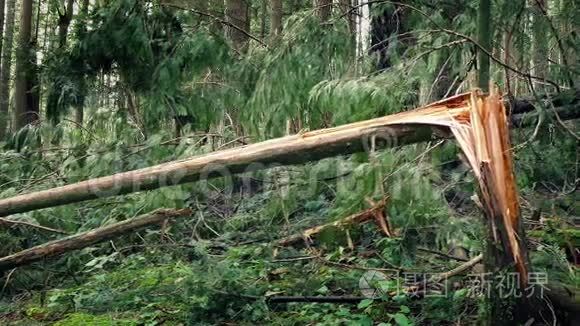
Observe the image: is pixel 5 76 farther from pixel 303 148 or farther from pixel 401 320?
pixel 401 320

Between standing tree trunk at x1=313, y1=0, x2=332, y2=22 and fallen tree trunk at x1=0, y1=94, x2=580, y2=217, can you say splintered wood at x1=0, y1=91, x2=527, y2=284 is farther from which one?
standing tree trunk at x1=313, y1=0, x2=332, y2=22

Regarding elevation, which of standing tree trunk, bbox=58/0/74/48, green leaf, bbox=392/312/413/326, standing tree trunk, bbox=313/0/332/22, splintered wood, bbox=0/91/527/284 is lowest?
green leaf, bbox=392/312/413/326

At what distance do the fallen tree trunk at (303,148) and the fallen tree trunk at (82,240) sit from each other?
50cm

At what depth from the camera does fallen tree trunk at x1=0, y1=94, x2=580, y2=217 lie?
11.7ft

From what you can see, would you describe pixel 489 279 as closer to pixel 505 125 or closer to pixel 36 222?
pixel 505 125

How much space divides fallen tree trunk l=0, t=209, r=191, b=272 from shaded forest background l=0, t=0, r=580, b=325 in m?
0.16

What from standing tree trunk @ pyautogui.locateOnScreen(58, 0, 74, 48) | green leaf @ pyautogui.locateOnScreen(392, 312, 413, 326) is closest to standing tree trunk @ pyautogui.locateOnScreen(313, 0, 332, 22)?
green leaf @ pyautogui.locateOnScreen(392, 312, 413, 326)

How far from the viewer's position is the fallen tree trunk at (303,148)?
3570 mm

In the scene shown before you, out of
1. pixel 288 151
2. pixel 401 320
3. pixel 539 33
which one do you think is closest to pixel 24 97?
pixel 288 151

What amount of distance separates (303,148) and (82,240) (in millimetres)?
2314

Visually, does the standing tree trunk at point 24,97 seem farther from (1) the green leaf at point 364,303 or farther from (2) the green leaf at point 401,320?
(2) the green leaf at point 401,320

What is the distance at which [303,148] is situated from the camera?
12.5ft

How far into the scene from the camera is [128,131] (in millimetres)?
6125

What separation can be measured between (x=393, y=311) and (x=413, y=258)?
2.28ft
